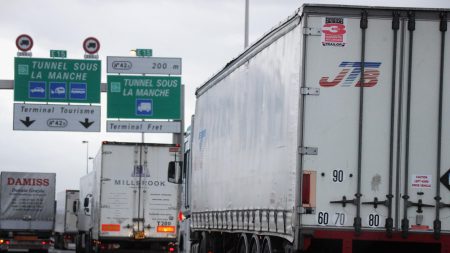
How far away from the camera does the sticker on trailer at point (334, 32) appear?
1395cm

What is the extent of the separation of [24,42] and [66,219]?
24282 mm

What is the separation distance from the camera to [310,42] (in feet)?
45.8

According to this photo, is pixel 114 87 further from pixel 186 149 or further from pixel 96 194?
pixel 186 149

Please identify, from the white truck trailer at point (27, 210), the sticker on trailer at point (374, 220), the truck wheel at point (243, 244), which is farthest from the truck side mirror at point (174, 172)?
the white truck trailer at point (27, 210)

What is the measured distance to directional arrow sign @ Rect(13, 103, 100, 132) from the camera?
1422 inches

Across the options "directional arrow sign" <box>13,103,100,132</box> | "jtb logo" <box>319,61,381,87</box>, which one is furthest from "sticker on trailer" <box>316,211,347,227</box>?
"directional arrow sign" <box>13,103,100,132</box>

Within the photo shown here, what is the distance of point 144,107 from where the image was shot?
37250 mm

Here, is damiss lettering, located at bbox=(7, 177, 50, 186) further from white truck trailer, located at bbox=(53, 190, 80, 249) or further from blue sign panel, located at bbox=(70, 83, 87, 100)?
blue sign panel, located at bbox=(70, 83, 87, 100)

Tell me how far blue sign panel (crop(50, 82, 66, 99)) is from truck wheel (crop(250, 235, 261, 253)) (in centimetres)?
1953

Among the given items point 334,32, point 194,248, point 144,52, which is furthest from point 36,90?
point 334,32

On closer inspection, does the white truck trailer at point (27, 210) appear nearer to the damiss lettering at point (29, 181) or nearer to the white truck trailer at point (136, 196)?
the damiss lettering at point (29, 181)

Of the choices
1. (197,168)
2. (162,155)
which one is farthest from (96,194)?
(197,168)

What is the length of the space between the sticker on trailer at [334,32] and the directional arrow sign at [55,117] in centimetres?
2307

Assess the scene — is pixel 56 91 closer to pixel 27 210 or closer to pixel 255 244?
pixel 27 210
